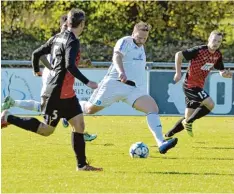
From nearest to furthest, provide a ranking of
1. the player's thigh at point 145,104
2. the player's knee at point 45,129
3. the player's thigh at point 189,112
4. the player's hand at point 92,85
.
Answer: the player's hand at point 92,85 < the player's knee at point 45,129 < the player's thigh at point 145,104 < the player's thigh at point 189,112

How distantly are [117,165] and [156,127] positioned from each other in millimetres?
914

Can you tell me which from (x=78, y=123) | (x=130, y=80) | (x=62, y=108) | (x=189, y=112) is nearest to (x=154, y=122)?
(x=130, y=80)

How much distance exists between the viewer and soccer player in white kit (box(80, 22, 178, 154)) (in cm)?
1181

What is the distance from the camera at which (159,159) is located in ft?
38.1

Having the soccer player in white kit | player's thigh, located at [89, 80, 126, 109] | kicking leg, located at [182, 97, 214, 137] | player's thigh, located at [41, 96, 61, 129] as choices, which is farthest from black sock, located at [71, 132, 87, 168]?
kicking leg, located at [182, 97, 214, 137]

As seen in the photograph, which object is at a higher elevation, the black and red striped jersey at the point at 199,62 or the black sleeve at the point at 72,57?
the black sleeve at the point at 72,57

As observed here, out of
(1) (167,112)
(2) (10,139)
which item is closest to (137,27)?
(2) (10,139)

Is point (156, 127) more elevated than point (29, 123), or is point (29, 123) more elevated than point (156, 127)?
point (29, 123)

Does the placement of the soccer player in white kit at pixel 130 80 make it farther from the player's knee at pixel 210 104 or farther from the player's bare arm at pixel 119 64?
the player's knee at pixel 210 104

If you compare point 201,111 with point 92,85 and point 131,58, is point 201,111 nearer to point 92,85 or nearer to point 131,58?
point 131,58

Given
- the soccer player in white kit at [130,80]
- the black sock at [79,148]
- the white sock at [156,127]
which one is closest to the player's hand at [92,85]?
the black sock at [79,148]

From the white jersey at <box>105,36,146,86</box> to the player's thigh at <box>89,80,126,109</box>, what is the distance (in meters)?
0.24

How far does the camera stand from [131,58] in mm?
12391

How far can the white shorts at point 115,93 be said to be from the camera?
12.1 metres
